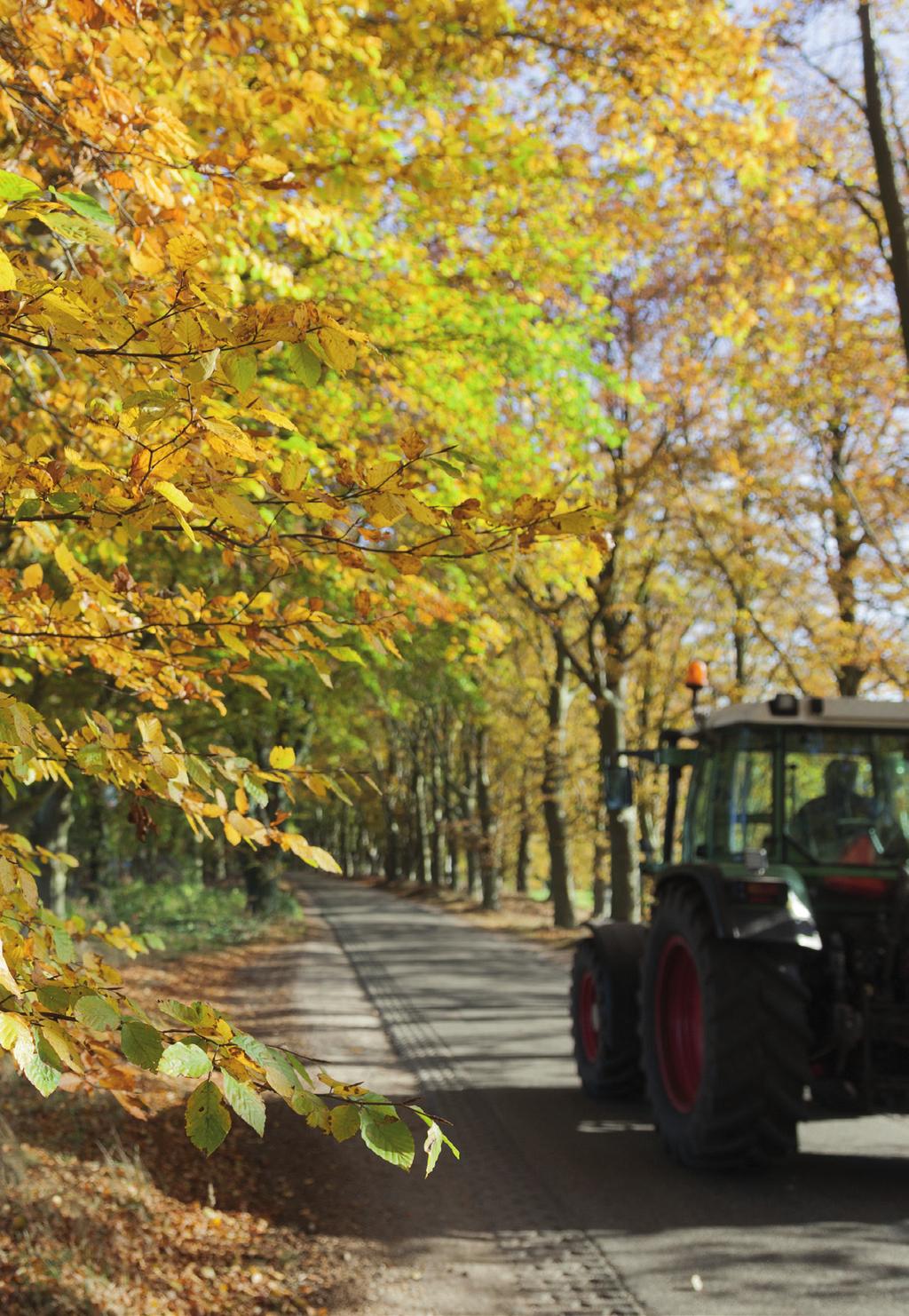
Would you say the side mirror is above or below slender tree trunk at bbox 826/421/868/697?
below

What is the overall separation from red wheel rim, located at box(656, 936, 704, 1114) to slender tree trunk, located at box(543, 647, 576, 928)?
15720mm

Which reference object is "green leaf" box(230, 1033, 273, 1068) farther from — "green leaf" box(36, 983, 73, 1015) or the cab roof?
the cab roof

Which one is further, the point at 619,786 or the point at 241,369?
the point at 619,786

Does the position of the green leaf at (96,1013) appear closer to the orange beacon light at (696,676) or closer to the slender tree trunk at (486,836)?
the orange beacon light at (696,676)

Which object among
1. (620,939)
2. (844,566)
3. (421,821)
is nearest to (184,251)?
Result: (620,939)

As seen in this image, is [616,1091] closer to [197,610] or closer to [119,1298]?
[119,1298]

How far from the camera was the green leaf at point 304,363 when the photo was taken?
1994mm

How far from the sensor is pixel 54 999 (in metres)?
1.94

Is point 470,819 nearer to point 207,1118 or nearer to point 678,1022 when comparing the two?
point 678,1022

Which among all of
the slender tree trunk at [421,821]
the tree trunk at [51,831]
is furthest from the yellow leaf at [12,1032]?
the slender tree trunk at [421,821]

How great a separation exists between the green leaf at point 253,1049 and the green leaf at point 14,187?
136 centimetres

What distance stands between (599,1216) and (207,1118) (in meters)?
4.00

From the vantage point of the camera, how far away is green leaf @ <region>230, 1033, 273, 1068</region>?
1.97m

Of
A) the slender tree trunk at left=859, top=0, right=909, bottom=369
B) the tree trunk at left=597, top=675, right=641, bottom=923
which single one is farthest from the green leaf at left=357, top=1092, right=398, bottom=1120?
the tree trunk at left=597, top=675, right=641, bottom=923
